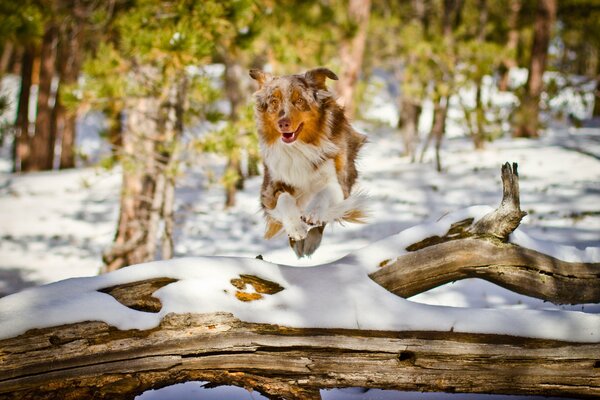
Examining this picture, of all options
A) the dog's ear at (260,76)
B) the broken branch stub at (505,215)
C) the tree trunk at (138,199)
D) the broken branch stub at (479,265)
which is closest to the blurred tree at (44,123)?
the tree trunk at (138,199)

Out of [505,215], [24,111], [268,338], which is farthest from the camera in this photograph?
[24,111]

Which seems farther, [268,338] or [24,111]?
[24,111]

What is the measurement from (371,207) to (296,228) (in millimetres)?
3017

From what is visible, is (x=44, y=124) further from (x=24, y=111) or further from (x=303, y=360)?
(x=303, y=360)

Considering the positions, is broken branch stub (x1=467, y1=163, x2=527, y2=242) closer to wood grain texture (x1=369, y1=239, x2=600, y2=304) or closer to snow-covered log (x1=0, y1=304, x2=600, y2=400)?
wood grain texture (x1=369, y1=239, x2=600, y2=304)

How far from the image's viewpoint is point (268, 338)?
287 centimetres

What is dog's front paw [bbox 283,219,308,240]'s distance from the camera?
3006mm

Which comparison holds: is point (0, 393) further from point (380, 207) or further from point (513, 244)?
point (380, 207)

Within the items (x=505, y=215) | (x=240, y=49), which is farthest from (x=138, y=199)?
(x=505, y=215)

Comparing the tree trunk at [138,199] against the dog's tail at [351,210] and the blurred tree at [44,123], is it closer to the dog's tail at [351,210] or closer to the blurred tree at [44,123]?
the dog's tail at [351,210]

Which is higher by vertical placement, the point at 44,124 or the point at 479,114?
the point at 479,114

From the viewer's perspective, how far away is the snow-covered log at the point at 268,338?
106 inches

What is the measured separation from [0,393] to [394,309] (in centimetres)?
216

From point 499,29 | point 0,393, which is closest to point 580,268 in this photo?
point 0,393
